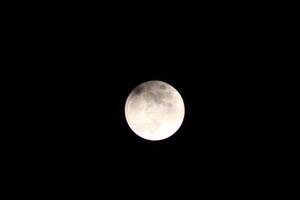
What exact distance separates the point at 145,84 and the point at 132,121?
0.78 meters

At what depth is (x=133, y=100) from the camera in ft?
19.5

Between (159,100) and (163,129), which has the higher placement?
(159,100)

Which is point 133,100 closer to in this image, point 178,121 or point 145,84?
point 145,84

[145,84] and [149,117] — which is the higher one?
[145,84]

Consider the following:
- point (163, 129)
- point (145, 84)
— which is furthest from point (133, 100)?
point (163, 129)

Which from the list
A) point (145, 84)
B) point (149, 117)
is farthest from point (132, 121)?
point (145, 84)

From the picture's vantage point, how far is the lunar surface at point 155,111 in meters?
5.73

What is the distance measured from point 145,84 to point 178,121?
98cm

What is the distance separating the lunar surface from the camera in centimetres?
573

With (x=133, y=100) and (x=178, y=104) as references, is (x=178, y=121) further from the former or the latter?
(x=133, y=100)

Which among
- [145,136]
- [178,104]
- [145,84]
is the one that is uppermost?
[145,84]

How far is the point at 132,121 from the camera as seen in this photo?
5.83 m

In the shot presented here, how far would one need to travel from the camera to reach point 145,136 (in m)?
5.84

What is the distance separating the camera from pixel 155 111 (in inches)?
226
